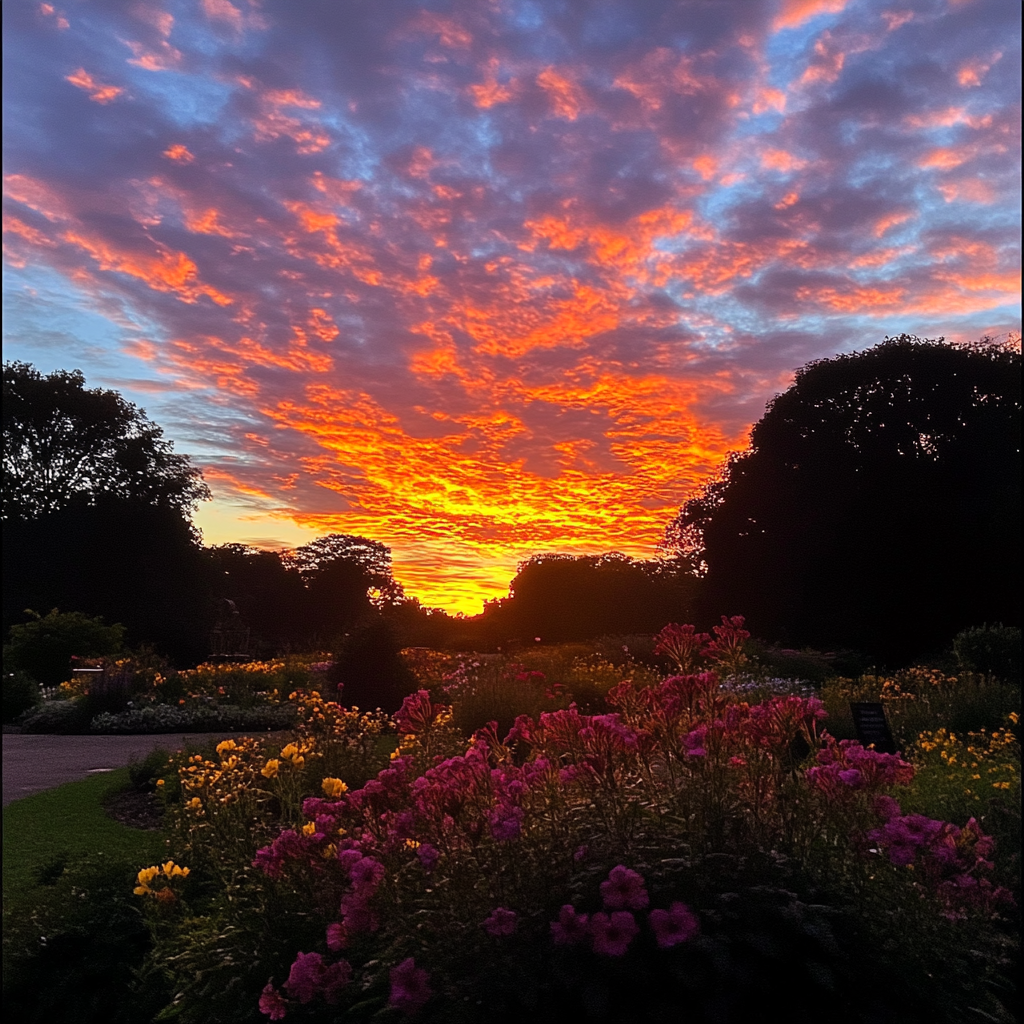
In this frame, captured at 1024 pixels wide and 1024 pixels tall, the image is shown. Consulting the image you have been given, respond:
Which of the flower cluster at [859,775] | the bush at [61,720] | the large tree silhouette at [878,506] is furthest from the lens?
the large tree silhouette at [878,506]

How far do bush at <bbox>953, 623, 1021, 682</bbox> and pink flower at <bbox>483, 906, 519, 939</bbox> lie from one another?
42.4 ft

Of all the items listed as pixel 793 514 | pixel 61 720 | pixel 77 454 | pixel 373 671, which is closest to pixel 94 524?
pixel 77 454

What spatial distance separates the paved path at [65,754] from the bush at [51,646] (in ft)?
19.9

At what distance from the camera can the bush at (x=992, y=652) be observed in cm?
1319

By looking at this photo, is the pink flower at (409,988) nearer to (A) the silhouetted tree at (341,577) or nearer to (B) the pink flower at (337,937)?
(B) the pink flower at (337,937)

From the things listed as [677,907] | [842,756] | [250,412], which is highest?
[250,412]

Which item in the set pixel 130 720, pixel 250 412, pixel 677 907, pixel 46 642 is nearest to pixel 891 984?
pixel 677 907

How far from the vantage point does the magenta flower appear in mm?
2256

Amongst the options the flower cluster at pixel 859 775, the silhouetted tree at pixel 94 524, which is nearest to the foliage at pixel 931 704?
the flower cluster at pixel 859 775

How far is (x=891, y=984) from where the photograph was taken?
2.43 meters

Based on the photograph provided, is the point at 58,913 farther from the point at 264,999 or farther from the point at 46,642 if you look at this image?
the point at 46,642

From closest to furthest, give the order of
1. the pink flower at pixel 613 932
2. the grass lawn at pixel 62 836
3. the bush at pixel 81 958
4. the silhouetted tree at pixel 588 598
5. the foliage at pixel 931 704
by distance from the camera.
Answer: the pink flower at pixel 613 932, the bush at pixel 81 958, the grass lawn at pixel 62 836, the foliage at pixel 931 704, the silhouetted tree at pixel 588 598

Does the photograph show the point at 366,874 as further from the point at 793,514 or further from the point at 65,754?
the point at 793,514

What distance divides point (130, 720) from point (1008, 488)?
18834mm
